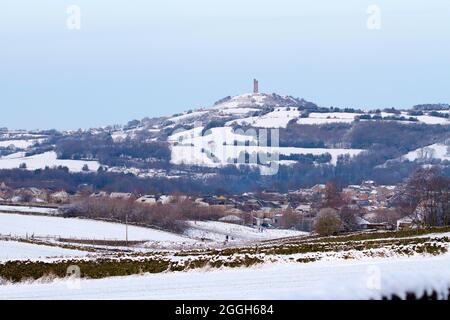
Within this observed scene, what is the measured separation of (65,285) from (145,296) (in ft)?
11.7

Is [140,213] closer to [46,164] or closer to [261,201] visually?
[261,201]

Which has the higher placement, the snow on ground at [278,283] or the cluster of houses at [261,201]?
the snow on ground at [278,283]

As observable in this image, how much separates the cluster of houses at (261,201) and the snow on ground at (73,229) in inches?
1080

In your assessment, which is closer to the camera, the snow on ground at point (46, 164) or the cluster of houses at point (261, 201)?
the cluster of houses at point (261, 201)

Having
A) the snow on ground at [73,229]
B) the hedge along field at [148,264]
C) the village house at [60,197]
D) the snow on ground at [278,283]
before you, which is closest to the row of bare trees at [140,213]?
the snow on ground at [73,229]

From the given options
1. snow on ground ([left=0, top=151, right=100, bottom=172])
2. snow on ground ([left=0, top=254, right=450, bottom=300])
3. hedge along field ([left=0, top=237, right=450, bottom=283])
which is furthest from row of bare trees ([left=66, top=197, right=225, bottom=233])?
snow on ground ([left=0, top=151, right=100, bottom=172])

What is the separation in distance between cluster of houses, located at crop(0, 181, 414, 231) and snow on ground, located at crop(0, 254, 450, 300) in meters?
68.6

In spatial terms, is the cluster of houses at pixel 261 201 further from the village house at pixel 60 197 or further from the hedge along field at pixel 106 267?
the hedge along field at pixel 106 267

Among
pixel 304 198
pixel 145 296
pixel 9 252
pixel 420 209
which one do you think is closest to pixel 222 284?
pixel 145 296

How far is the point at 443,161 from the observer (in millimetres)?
188125

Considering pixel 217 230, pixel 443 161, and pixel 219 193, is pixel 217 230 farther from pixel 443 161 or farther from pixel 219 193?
pixel 443 161

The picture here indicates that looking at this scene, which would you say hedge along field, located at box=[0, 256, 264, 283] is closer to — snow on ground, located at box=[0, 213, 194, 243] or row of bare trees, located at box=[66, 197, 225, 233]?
snow on ground, located at box=[0, 213, 194, 243]

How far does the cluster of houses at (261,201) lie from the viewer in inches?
3957

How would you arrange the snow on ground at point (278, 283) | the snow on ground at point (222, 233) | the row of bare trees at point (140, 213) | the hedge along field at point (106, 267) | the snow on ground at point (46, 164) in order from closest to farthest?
the snow on ground at point (278, 283) < the hedge along field at point (106, 267) < the snow on ground at point (222, 233) < the row of bare trees at point (140, 213) < the snow on ground at point (46, 164)
